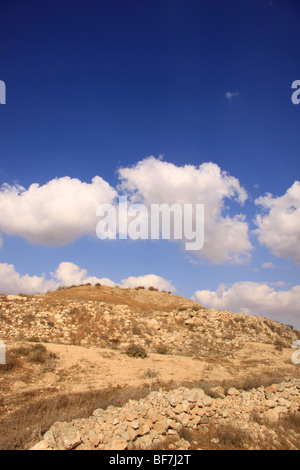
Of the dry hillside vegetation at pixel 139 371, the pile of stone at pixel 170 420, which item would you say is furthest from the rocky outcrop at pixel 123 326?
the pile of stone at pixel 170 420

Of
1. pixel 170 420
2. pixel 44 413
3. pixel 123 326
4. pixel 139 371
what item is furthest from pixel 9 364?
pixel 123 326

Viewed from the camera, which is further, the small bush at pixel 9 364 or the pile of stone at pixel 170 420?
the small bush at pixel 9 364

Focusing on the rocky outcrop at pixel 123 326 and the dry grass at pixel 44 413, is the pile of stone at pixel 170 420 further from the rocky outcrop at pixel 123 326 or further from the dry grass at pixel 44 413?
the rocky outcrop at pixel 123 326

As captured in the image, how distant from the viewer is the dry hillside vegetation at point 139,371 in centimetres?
601

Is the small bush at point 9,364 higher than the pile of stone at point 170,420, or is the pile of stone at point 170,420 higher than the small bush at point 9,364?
the pile of stone at point 170,420

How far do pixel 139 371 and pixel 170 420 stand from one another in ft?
26.0

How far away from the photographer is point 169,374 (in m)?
13.5

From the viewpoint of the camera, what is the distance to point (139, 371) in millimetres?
13703

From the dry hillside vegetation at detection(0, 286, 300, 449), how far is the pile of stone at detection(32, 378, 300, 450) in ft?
0.09

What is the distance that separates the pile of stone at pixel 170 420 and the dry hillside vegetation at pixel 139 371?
3 cm

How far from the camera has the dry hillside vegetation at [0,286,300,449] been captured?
6.01 m

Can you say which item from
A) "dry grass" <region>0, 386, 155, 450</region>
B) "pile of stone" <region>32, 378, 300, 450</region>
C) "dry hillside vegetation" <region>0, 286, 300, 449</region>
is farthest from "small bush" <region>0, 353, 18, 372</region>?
"pile of stone" <region>32, 378, 300, 450</region>

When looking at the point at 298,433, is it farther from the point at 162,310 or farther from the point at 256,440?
the point at 162,310

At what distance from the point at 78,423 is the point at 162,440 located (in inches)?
73.4
